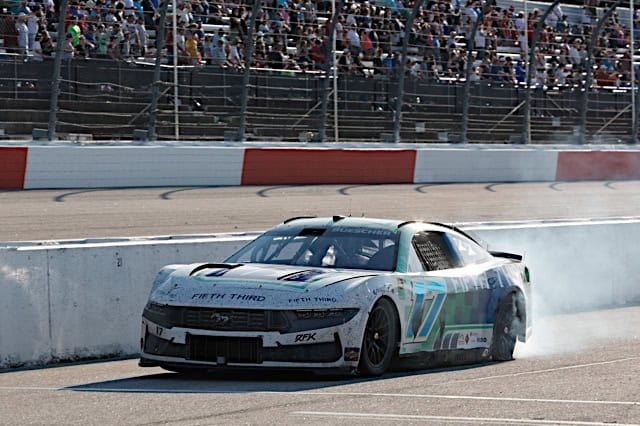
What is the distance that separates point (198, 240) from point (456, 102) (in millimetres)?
13554

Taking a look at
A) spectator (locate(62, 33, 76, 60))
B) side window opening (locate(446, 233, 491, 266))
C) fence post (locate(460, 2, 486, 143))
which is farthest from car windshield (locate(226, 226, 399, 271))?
fence post (locate(460, 2, 486, 143))

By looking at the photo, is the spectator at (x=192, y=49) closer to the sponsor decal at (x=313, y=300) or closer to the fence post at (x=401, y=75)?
the fence post at (x=401, y=75)

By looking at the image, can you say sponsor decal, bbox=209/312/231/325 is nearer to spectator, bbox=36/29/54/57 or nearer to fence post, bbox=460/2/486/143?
spectator, bbox=36/29/54/57

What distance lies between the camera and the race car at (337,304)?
27.2ft

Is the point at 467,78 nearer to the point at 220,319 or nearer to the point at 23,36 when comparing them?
the point at 23,36

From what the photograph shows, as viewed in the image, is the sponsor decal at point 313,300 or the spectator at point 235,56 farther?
the spectator at point 235,56

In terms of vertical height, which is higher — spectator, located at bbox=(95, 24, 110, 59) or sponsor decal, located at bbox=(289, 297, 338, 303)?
spectator, located at bbox=(95, 24, 110, 59)

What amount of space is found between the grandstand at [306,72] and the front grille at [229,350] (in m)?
10.4

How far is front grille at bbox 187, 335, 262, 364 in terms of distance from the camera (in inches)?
325

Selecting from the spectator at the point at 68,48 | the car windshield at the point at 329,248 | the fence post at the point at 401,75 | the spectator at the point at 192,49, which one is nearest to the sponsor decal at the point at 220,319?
the car windshield at the point at 329,248

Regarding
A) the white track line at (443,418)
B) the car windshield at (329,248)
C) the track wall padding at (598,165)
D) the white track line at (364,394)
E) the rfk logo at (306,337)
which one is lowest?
the track wall padding at (598,165)

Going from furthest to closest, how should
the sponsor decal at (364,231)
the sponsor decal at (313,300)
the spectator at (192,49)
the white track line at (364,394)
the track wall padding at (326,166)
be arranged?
the track wall padding at (326,166), the spectator at (192,49), the sponsor decal at (364,231), the sponsor decal at (313,300), the white track line at (364,394)

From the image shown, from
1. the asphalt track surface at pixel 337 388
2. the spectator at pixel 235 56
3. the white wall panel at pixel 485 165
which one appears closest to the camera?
the asphalt track surface at pixel 337 388

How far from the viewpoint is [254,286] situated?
850cm
